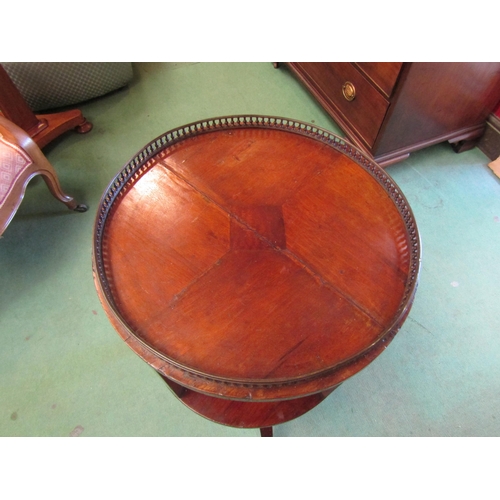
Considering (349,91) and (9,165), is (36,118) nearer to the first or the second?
(9,165)

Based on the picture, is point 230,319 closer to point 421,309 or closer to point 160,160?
point 160,160

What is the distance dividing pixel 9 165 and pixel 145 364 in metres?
0.67

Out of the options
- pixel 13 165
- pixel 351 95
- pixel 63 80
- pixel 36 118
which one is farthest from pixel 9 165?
pixel 351 95

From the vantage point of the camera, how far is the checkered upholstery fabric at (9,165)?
0.99 m

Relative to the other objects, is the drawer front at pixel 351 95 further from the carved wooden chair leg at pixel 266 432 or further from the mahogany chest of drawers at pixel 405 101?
the carved wooden chair leg at pixel 266 432

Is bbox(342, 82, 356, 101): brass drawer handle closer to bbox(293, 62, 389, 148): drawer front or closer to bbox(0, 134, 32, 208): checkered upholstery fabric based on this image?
bbox(293, 62, 389, 148): drawer front

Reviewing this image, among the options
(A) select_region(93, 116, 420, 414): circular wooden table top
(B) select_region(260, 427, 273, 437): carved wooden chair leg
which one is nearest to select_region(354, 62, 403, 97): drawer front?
(A) select_region(93, 116, 420, 414): circular wooden table top

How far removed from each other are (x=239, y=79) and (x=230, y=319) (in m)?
1.42

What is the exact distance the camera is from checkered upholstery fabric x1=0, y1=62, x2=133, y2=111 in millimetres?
1399

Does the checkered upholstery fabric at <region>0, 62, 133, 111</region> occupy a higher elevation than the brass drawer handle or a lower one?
higher

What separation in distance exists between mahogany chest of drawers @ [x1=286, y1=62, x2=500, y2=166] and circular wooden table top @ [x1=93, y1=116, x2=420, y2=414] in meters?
0.38

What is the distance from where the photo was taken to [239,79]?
175 cm

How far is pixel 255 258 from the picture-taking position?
2.50ft
